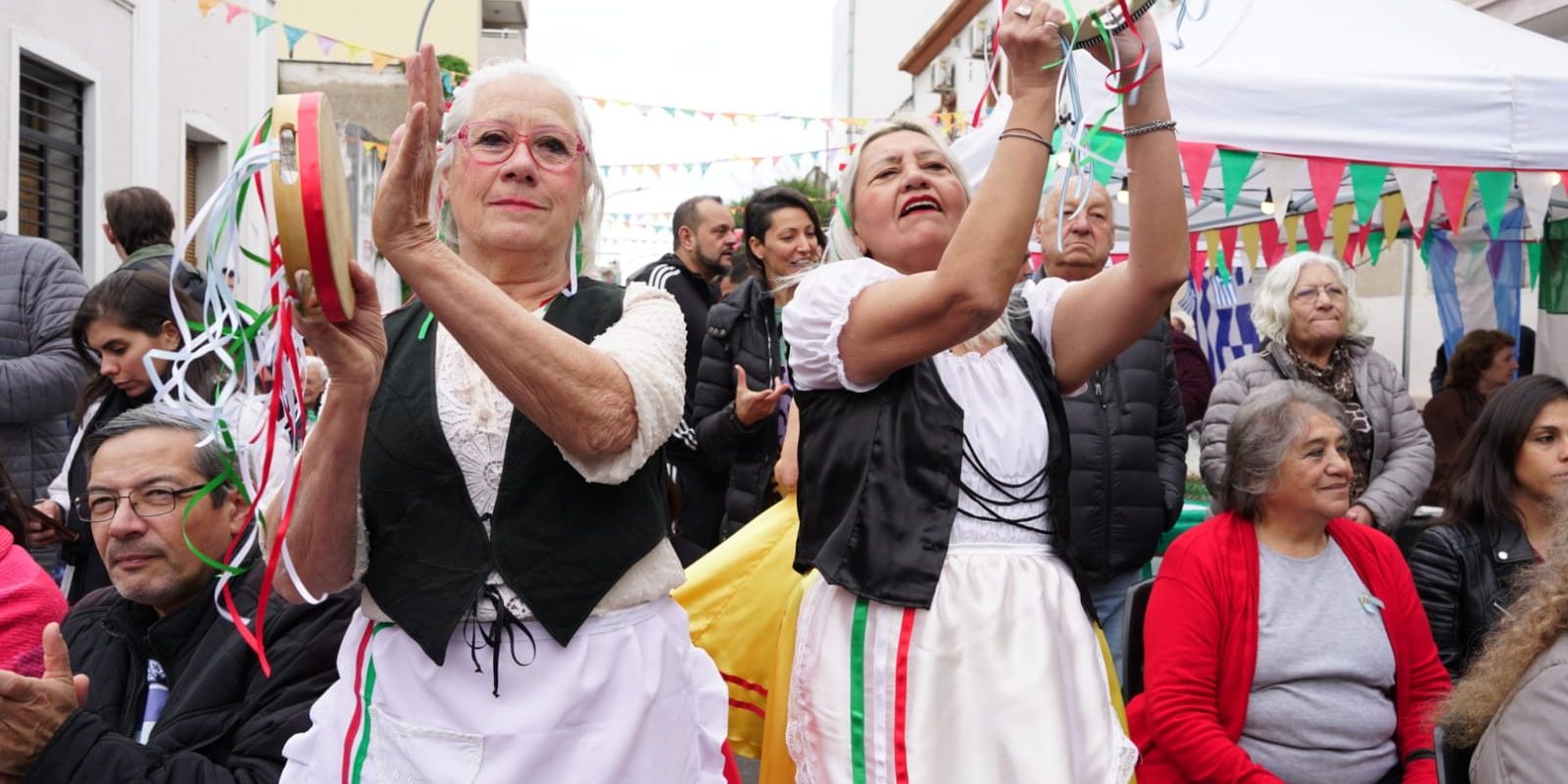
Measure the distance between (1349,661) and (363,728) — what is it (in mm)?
2320

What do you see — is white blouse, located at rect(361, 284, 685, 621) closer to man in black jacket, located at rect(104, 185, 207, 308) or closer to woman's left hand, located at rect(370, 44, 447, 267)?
woman's left hand, located at rect(370, 44, 447, 267)

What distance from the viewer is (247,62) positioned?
45.3 ft

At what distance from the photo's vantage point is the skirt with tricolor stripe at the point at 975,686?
201cm

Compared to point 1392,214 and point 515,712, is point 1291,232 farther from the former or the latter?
point 515,712

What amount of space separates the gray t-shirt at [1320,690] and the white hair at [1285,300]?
1896mm

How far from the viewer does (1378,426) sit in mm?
4762

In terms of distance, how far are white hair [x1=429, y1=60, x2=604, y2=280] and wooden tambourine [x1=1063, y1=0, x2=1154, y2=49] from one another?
719mm

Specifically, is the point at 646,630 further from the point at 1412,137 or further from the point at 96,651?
the point at 1412,137

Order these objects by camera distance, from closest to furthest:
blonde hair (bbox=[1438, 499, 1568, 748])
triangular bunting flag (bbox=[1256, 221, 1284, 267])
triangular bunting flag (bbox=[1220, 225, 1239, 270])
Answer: blonde hair (bbox=[1438, 499, 1568, 748]) < triangular bunting flag (bbox=[1256, 221, 1284, 267]) < triangular bunting flag (bbox=[1220, 225, 1239, 270])

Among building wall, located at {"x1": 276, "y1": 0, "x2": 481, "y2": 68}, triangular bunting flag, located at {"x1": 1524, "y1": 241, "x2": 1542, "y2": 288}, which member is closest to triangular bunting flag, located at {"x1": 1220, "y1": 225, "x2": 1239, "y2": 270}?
triangular bunting flag, located at {"x1": 1524, "y1": 241, "x2": 1542, "y2": 288}

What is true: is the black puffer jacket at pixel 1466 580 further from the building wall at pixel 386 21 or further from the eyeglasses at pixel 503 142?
the building wall at pixel 386 21

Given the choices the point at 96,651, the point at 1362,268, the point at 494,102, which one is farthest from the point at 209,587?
the point at 1362,268

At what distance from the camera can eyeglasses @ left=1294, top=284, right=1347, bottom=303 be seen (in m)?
4.80

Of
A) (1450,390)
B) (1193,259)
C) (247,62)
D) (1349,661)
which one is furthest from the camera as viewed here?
(247,62)
